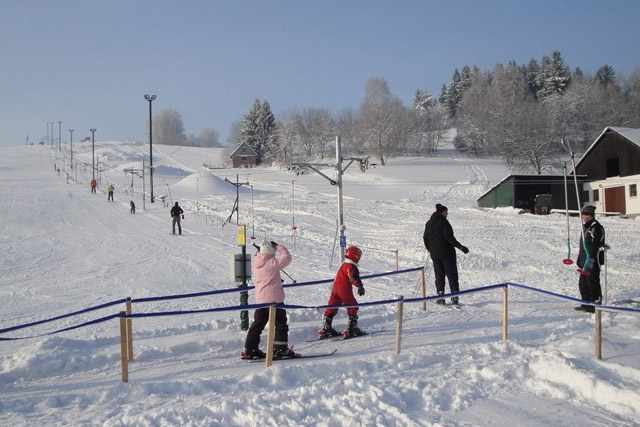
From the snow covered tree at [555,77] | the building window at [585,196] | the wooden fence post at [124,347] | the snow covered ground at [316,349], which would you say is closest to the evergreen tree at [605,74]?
the snow covered tree at [555,77]

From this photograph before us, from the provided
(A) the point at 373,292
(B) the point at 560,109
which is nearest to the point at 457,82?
(B) the point at 560,109

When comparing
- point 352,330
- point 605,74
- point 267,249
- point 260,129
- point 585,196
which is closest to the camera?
point 267,249

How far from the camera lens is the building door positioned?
120 feet

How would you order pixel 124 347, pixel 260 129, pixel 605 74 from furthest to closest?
pixel 605 74, pixel 260 129, pixel 124 347

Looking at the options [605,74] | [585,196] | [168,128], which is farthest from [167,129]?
[585,196]

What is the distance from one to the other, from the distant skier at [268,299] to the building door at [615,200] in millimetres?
35446

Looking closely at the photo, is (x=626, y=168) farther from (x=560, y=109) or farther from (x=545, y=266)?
(x=560, y=109)

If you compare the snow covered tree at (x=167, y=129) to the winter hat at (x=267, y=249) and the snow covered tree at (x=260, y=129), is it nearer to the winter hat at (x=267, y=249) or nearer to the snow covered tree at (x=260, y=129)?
the snow covered tree at (x=260, y=129)

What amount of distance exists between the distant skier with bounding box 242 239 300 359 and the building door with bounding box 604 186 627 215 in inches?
1396

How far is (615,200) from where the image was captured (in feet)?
123

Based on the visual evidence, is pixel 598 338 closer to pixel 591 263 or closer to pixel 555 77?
pixel 591 263

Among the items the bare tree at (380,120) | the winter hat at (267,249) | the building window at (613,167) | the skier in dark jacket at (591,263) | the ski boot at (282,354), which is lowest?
the ski boot at (282,354)

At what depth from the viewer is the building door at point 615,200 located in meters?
36.7

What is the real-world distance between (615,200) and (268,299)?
121 feet
